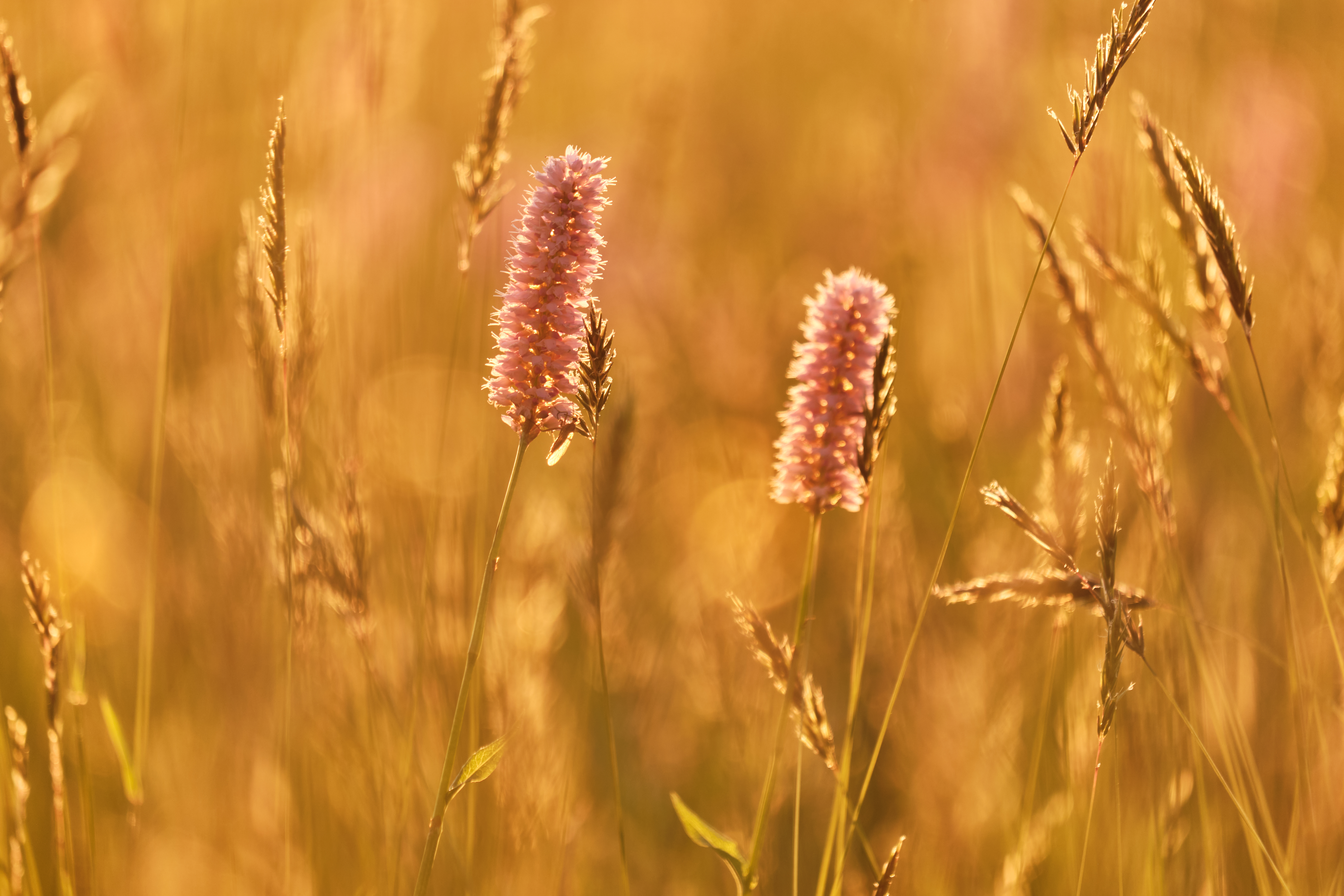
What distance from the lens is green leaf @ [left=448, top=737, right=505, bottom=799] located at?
46.1 inches

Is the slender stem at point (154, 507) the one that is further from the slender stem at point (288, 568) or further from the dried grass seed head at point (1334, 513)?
the dried grass seed head at point (1334, 513)

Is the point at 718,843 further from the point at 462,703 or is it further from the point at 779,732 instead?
the point at 462,703

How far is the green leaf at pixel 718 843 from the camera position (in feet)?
4.10

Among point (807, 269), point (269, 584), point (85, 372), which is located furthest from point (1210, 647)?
point (85, 372)

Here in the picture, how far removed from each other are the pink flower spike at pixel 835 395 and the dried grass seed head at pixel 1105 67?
0.98 feet

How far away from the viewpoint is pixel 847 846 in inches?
52.9

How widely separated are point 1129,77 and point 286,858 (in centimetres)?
364

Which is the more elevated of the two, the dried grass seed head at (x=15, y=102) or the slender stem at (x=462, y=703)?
the dried grass seed head at (x=15, y=102)

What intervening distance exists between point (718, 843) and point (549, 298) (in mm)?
678

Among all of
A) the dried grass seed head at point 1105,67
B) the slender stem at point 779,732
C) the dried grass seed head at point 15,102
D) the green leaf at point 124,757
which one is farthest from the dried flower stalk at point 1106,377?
the green leaf at point 124,757

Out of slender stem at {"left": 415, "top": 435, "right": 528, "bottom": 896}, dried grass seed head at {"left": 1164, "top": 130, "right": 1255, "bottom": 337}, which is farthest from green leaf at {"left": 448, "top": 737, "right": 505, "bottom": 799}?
dried grass seed head at {"left": 1164, "top": 130, "right": 1255, "bottom": 337}

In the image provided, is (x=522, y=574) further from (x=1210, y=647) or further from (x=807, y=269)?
(x=807, y=269)

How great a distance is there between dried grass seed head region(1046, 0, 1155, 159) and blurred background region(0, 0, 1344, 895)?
0.53 meters

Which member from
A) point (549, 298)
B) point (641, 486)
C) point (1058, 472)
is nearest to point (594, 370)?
point (549, 298)
